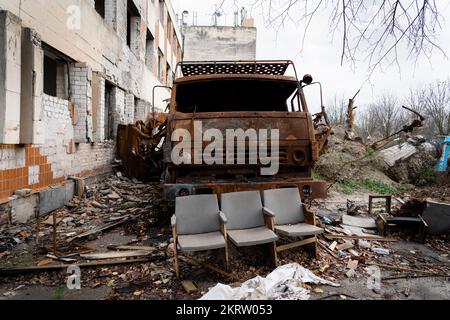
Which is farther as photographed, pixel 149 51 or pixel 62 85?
pixel 149 51

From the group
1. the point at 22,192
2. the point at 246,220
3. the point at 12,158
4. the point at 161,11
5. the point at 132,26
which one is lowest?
the point at 246,220

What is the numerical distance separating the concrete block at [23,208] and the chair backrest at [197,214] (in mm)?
2863

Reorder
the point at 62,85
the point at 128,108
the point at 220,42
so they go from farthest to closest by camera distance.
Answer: the point at 220,42, the point at 128,108, the point at 62,85

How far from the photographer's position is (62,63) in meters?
7.07

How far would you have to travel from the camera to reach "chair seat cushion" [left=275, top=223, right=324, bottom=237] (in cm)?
382

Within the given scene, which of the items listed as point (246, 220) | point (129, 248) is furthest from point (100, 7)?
point (246, 220)

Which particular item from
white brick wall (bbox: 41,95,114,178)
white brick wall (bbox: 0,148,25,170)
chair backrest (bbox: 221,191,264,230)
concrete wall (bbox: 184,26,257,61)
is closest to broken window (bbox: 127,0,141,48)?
white brick wall (bbox: 41,95,114,178)

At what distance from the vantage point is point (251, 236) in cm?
373

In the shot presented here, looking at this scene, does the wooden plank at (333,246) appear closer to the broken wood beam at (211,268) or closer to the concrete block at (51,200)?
the broken wood beam at (211,268)

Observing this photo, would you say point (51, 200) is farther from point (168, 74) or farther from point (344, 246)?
point (168, 74)

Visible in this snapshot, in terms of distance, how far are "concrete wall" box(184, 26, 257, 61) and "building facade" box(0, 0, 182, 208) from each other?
52.7 feet

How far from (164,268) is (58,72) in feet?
18.7
